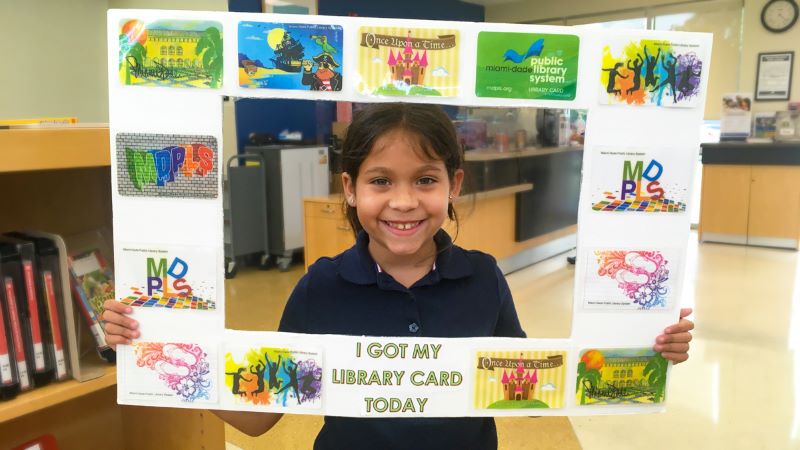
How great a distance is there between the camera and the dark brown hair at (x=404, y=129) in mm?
910

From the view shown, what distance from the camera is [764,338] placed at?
328cm

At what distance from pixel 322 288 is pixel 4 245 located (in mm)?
512

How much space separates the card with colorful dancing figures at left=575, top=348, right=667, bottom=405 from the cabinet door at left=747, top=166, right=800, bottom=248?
18.4 feet

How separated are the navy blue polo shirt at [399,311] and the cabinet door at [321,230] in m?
1.96

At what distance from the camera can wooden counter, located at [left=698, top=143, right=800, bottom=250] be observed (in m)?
5.50

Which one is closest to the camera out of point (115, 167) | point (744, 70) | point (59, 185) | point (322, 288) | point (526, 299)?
point (115, 167)

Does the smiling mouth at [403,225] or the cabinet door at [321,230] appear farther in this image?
the cabinet door at [321,230]

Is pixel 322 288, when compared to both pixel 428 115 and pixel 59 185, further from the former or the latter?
pixel 59 185

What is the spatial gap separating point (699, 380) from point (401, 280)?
2.34m

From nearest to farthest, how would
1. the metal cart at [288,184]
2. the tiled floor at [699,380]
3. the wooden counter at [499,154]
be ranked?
1. the tiled floor at [699,380]
2. the wooden counter at [499,154]
3. the metal cart at [288,184]

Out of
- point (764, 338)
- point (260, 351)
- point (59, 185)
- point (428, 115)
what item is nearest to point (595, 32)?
point (428, 115)

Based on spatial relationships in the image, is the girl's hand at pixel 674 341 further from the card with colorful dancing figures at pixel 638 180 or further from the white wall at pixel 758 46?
the white wall at pixel 758 46

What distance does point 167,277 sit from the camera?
2.90ft

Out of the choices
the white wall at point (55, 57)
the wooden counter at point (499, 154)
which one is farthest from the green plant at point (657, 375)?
the white wall at point (55, 57)
